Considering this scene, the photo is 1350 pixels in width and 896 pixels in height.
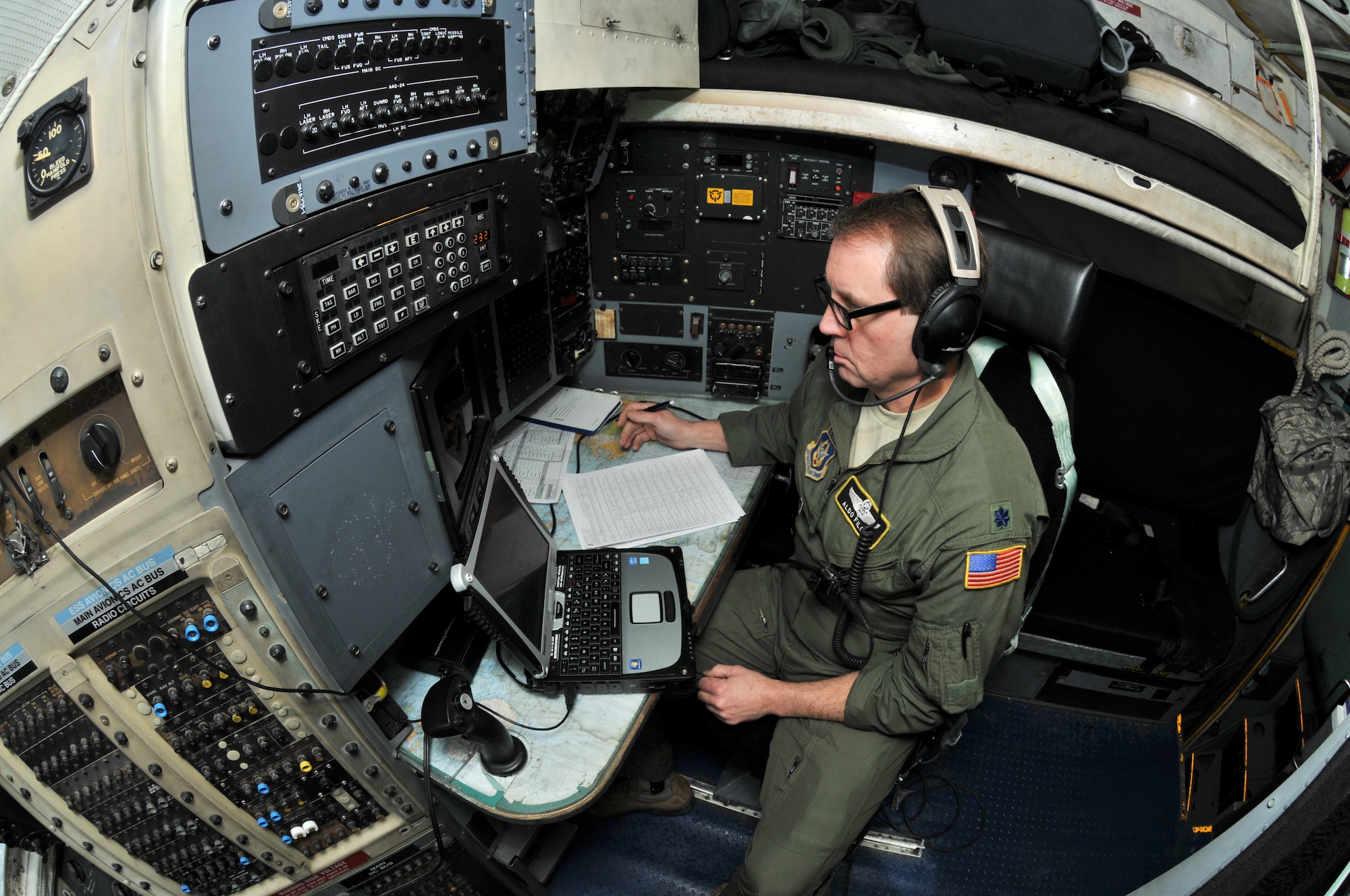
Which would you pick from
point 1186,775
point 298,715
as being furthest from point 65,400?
point 1186,775

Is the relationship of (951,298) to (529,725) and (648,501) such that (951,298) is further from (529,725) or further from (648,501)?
(529,725)

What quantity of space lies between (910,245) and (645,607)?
0.84 meters

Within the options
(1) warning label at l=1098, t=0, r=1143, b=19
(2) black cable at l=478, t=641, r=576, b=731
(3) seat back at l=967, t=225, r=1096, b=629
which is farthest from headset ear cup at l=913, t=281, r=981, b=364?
(1) warning label at l=1098, t=0, r=1143, b=19

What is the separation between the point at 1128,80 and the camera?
2.00m

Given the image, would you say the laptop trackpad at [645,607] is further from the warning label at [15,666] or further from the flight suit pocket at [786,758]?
the warning label at [15,666]

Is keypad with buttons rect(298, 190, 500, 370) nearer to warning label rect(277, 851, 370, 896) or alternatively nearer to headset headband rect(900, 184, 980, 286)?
headset headband rect(900, 184, 980, 286)

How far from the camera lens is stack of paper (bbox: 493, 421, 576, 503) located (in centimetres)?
180

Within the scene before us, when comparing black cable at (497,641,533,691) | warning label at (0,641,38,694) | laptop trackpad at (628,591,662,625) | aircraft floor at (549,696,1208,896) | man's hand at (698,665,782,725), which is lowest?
aircraft floor at (549,696,1208,896)

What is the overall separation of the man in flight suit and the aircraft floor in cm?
39

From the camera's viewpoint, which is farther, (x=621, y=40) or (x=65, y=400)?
(x=621, y=40)

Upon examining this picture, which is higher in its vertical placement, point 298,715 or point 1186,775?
point 298,715

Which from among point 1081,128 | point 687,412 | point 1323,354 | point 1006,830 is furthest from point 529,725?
point 1323,354

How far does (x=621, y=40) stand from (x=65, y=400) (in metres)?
1.25

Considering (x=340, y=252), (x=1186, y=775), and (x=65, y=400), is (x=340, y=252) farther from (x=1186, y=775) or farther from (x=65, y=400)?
(x=1186, y=775)
